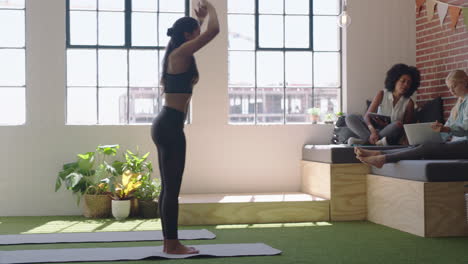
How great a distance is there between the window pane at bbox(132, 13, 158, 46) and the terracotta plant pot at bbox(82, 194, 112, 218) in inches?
67.2

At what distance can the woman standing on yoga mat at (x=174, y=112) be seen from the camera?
13.9 ft

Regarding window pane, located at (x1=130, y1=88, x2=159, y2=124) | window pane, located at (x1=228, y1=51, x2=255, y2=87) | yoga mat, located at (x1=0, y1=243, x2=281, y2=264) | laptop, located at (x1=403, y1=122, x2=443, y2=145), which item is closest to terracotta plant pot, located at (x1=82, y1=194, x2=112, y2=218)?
window pane, located at (x1=130, y1=88, x2=159, y2=124)

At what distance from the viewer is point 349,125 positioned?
6910mm

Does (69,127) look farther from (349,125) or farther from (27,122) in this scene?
(349,125)

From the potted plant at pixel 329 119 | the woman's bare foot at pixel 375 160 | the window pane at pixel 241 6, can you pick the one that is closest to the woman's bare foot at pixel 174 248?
the woman's bare foot at pixel 375 160

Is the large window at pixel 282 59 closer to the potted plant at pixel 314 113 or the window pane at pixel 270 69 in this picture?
the window pane at pixel 270 69

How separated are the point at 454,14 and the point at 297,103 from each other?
193cm

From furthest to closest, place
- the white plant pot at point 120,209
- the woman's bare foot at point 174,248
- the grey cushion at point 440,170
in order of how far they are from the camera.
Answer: the white plant pot at point 120,209
the grey cushion at point 440,170
the woman's bare foot at point 174,248

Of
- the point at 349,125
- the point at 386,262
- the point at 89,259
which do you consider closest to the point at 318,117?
the point at 349,125

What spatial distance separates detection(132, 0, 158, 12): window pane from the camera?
287 inches

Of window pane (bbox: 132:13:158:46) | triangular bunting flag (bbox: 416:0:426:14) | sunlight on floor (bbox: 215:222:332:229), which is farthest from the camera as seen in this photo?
triangular bunting flag (bbox: 416:0:426:14)

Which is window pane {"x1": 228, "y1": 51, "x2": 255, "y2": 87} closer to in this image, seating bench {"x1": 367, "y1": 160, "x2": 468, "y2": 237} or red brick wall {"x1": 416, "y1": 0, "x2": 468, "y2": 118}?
red brick wall {"x1": 416, "y1": 0, "x2": 468, "y2": 118}

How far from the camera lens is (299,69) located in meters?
7.66

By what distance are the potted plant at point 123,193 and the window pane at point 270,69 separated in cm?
182
